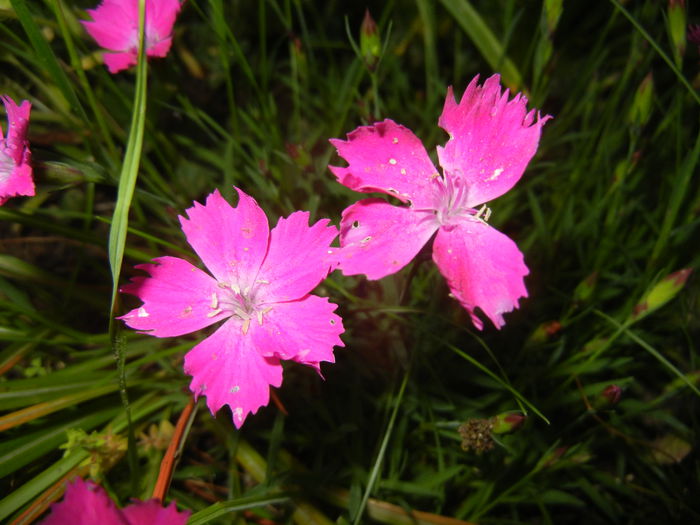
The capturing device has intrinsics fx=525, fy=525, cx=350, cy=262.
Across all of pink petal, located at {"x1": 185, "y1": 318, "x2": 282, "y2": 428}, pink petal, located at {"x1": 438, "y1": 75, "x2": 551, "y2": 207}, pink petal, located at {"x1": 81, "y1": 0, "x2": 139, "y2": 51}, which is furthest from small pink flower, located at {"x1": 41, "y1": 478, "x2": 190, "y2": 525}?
pink petal, located at {"x1": 81, "y1": 0, "x2": 139, "y2": 51}

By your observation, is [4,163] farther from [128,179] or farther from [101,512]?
[101,512]

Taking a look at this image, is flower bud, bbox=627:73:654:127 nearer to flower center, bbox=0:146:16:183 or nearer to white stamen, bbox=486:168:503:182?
white stamen, bbox=486:168:503:182

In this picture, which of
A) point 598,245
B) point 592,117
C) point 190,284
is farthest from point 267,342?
point 592,117

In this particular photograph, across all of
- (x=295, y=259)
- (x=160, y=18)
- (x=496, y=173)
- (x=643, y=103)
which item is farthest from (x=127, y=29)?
(x=643, y=103)

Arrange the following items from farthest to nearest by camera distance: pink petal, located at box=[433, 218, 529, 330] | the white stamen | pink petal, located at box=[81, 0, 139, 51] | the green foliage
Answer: pink petal, located at box=[81, 0, 139, 51]
the green foliage
the white stamen
pink petal, located at box=[433, 218, 529, 330]

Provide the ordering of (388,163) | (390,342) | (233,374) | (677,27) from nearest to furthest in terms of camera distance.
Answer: (233,374) < (388,163) < (677,27) < (390,342)

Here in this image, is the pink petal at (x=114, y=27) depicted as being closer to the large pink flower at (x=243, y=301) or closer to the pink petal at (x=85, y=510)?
the large pink flower at (x=243, y=301)

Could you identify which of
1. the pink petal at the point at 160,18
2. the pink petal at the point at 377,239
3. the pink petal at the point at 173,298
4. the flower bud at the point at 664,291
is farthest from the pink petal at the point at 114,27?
the flower bud at the point at 664,291

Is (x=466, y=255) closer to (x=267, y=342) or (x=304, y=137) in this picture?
(x=267, y=342)
